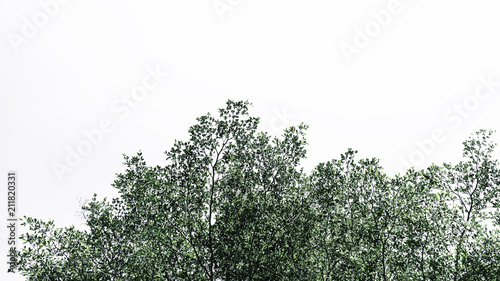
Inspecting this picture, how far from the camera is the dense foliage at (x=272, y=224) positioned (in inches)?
800

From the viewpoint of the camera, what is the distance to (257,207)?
69.8 feet

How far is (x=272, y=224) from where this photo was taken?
68.7 feet

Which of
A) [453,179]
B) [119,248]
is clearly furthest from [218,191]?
[453,179]

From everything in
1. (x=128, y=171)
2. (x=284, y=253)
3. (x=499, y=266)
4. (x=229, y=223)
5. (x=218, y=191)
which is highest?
(x=128, y=171)

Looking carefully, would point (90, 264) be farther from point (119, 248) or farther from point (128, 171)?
point (128, 171)

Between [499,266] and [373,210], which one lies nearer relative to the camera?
[499,266]

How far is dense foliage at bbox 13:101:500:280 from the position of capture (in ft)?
66.7

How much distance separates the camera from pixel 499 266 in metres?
18.9

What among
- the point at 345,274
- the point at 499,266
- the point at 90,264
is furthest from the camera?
the point at 90,264

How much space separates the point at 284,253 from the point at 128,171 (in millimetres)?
10130

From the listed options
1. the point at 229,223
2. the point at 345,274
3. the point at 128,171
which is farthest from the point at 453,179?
the point at 128,171

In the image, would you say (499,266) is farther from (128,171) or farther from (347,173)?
(128,171)

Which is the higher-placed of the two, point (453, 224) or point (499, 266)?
point (453, 224)

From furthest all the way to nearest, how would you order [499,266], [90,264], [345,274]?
[90,264]
[345,274]
[499,266]
